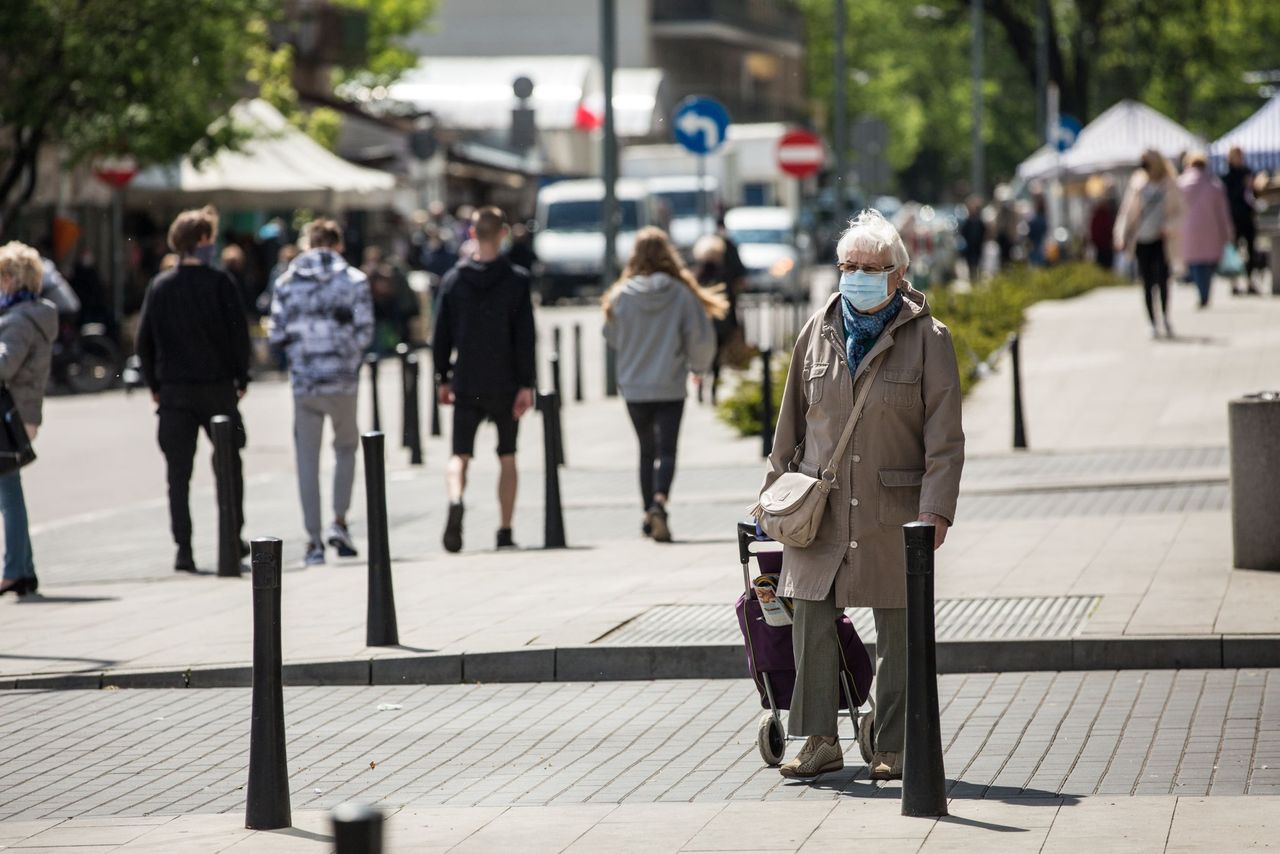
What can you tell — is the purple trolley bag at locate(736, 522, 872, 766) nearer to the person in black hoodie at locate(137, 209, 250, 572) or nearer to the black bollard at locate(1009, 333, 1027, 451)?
the person in black hoodie at locate(137, 209, 250, 572)

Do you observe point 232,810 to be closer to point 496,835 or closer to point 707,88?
point 496,835

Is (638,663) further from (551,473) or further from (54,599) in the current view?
(54,599)

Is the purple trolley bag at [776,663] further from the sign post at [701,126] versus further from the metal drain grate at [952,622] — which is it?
the sign post at [701,126]

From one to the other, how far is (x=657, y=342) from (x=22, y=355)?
347 centimetres

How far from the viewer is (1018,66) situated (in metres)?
79.6

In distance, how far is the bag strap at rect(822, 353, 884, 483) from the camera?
670cm

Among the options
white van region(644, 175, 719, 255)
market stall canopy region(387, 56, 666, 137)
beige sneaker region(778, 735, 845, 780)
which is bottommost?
beige sneaker region(778, 735, 845, 780)

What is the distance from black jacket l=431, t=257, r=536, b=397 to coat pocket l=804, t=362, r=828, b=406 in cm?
553

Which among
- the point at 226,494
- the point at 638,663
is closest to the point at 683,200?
the point at 226,494

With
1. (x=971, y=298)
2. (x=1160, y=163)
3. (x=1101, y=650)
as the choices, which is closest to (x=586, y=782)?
(x=1101, y=650)

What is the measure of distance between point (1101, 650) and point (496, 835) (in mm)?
3239

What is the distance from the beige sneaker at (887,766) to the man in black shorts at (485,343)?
570 centimetres

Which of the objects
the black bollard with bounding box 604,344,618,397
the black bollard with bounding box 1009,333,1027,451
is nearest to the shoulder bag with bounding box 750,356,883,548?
the black bollard with bounding box 1009,333,1027,451

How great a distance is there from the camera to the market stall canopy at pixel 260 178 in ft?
109
